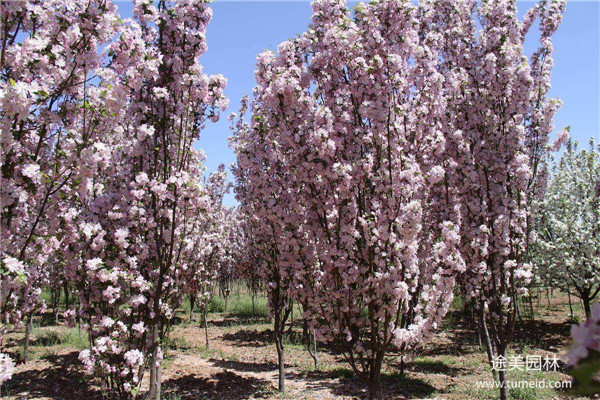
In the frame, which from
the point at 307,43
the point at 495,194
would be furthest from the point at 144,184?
the point at 495,194

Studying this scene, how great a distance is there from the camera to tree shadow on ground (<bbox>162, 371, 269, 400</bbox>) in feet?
29.5

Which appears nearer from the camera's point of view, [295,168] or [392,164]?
[392,164]

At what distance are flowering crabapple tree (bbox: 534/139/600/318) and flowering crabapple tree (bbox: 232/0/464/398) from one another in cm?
1235

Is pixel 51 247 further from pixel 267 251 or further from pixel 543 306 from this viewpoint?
pixel 543 306

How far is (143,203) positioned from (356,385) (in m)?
7.64

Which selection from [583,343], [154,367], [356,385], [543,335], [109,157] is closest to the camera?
[583,343]

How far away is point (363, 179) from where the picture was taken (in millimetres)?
4758

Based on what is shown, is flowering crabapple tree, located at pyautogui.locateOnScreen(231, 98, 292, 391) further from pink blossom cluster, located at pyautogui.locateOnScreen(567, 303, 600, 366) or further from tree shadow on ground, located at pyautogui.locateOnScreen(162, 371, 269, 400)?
pink blossom cluster, located at pyautogui.locateOnScreen(567, 303, 600, 366)

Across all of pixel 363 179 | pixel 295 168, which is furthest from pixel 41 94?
pixel 363 179

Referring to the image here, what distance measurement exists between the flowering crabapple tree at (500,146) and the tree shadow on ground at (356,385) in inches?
125

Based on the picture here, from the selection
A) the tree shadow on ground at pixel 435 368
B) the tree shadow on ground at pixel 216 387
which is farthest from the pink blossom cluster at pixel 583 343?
the tree shadow on ground at pixel 435 368

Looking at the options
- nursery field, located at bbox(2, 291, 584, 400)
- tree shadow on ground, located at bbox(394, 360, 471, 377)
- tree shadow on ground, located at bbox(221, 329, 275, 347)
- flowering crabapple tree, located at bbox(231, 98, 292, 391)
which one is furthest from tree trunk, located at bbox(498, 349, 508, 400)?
tree shadow on ground, located at bbox(221, 329, 275, 347)

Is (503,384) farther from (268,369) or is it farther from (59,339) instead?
(59,339)

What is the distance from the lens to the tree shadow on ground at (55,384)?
8.92 m
